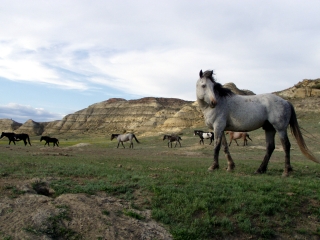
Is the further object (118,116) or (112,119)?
(112,119)

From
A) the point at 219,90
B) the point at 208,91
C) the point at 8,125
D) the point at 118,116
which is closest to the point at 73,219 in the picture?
the point at 208,91

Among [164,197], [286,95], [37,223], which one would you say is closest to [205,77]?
[164,197]

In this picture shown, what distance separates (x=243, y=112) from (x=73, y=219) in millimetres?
6076

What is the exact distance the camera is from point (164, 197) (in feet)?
21.9

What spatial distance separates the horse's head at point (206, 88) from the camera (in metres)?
9.43

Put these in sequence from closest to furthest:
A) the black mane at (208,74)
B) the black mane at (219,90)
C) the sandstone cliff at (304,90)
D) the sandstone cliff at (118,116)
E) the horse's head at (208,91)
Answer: the horse's head at (208,91) → the black mane at (208,74) → the black mane at (219,90) → the sandstone cliff at (304,90) → the sandstone cliff at (118,116)

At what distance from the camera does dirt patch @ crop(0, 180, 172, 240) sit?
5.24 meters

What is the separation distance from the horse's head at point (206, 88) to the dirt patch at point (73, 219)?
4360mm

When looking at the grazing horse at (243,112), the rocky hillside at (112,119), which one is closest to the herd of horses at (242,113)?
the grazing horse at (243,112)

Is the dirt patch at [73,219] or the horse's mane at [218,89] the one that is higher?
the horse's mane at [218,89]

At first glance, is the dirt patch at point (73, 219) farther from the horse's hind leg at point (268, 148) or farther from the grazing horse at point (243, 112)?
the horse's hind leg at point (268, 148)

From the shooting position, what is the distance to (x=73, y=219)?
18.4ft

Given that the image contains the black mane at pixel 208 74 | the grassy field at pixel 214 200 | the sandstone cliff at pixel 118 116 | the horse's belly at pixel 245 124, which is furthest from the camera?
the sandstone cliff at pixel 118 116

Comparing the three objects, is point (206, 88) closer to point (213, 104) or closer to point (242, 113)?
point (213, 104)
